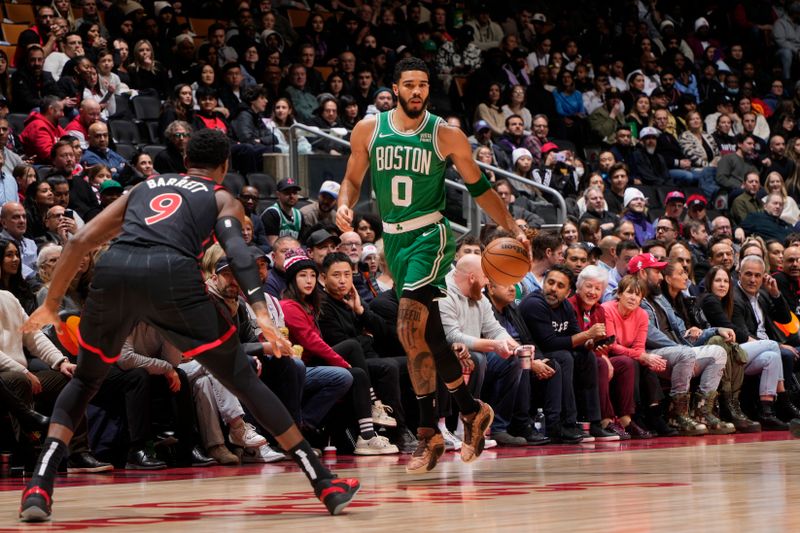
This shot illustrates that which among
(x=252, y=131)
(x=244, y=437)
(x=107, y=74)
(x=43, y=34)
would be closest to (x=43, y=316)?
(x=244, y=437)

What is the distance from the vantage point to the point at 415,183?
259 inches

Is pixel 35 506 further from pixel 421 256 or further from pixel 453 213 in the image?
pixel 453 213

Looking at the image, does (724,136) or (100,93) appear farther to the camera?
(724,136)

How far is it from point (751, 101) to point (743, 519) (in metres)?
16.1

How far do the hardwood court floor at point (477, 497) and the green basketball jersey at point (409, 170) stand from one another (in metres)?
1.42

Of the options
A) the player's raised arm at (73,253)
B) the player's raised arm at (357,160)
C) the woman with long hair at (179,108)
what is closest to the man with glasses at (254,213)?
the woman with long hair at (179,108)

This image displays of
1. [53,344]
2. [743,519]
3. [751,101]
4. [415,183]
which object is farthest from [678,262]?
[751,101]

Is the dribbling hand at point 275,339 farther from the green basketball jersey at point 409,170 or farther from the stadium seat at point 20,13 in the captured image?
the stadium seat at point 20,13

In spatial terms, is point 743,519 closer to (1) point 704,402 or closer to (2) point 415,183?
(2) point 415,183

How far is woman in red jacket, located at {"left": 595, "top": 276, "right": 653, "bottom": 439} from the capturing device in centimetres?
988

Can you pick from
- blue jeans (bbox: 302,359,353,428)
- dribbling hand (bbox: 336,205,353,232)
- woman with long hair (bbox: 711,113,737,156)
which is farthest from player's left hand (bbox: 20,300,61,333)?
woman with long hair (bbox: 711,113,737,156)

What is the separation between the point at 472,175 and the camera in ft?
22.0

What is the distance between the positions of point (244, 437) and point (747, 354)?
5099mm

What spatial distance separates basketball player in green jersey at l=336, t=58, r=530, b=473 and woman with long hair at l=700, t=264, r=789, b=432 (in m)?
4.76
